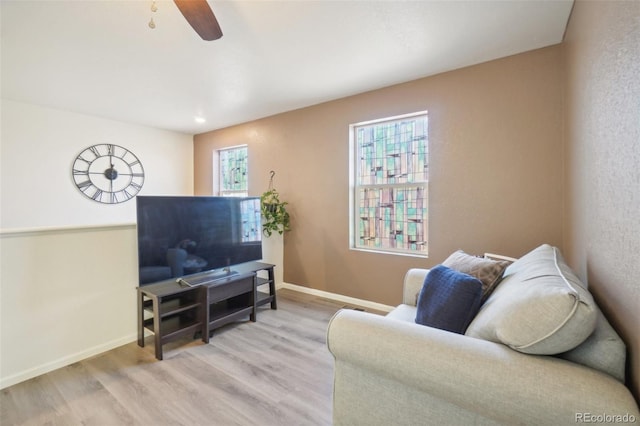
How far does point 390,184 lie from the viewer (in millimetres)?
3211

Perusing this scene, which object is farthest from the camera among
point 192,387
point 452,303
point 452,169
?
point 452,169

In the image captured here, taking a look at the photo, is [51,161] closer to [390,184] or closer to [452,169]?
[390,184]

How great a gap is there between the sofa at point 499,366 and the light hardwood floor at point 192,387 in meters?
0.69

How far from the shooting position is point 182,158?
5266mm

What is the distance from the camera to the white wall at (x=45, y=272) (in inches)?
75.3

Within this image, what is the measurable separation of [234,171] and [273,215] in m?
1.59

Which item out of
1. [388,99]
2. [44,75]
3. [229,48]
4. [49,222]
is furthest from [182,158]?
[388,99]

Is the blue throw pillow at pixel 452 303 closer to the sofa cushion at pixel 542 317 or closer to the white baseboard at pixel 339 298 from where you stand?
the sofa cushion at pixel 542 317

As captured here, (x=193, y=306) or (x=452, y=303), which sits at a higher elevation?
(x=452, y=303)

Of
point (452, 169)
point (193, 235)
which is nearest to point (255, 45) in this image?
point (193, 235)

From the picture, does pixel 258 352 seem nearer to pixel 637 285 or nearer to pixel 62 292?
pixel 62 292
